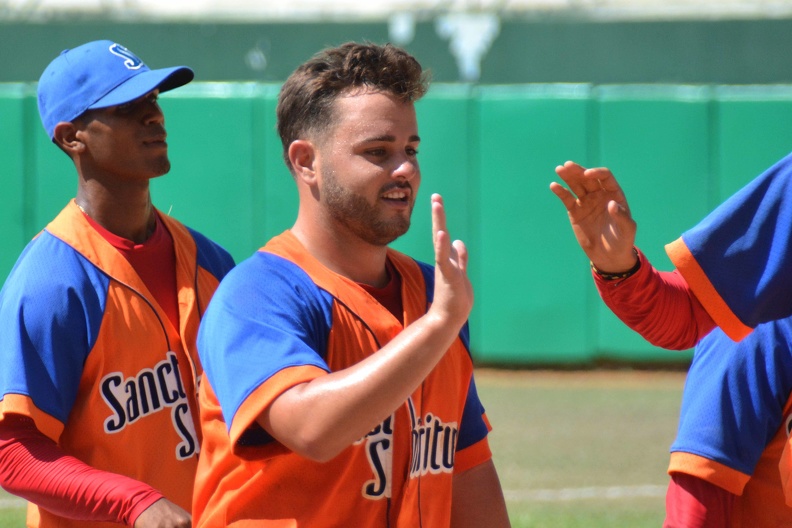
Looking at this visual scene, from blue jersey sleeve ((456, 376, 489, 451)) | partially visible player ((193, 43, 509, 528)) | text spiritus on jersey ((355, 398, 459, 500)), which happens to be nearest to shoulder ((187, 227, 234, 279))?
partially visible player ((193, 43, 509, 528))

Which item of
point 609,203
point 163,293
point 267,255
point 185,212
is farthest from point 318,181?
point 185,212

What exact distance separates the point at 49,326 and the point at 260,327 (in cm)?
101

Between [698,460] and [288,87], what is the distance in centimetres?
130

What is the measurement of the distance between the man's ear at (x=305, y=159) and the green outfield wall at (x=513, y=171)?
8.50 meters

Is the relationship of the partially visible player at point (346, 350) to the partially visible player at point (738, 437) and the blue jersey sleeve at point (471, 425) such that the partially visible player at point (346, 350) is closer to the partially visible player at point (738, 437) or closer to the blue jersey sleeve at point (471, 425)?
the blue jersey sleeve at point (471, 425)

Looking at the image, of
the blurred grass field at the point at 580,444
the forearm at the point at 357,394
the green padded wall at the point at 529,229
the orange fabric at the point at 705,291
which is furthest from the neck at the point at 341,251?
the green padded wall at the point at 529,229

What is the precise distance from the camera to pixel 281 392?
6.85 feet

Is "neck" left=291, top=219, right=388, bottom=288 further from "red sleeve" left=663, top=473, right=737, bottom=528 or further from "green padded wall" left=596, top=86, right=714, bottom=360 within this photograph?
"green padded wall" left=596, top=86, right=714, bottom=360

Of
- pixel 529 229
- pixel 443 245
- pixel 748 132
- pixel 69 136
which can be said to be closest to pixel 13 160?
pixel 529 229

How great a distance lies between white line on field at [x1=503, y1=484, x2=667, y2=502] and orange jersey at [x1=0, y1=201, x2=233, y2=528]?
145 inches

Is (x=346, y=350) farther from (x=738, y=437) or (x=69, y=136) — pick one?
(x=69, y=136)

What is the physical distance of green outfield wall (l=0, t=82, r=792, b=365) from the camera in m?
11.0

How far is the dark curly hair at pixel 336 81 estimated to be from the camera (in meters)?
2.46

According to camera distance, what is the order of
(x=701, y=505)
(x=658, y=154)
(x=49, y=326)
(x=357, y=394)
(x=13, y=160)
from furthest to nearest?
1. (x=658, y=154)
2. (x=13, y=160)
3. (x=49, y=326)
4. (x=701, y=505)
5. (x=357, y=394)
